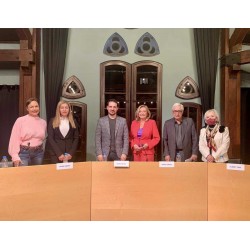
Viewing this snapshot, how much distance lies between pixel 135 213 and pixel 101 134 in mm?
1211

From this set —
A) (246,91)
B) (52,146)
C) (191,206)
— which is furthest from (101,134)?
(246,91)

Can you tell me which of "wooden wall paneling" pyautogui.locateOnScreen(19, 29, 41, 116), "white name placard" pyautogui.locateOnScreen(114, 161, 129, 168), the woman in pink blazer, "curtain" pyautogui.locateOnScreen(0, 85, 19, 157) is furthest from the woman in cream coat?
"curtain" pyautogui.locateOnScreen(0, 85, 19, 157)

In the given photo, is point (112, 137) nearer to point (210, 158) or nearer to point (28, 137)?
point (28, 137)

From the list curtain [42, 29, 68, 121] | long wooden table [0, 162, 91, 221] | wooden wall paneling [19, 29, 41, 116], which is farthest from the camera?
curtain [42, 29, 68, 121]

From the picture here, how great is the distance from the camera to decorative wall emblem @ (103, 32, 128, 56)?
502cm

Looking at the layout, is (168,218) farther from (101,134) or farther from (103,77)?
(103,77)

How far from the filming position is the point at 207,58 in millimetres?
4953

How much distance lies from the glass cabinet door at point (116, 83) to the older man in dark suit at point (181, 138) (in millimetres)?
1455

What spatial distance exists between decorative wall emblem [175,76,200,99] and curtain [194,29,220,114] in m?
0.14

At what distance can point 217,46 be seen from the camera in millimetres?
4953

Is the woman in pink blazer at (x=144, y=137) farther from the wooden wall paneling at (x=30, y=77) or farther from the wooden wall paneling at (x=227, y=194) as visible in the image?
the wooden wall paneling at (x=30, y=77)

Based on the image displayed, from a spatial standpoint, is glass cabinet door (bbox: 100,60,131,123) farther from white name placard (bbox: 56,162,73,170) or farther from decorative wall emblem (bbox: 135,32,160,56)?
white name placard (bbox: 56,162,73,170)

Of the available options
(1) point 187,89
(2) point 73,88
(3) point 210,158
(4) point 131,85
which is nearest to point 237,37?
(1) point 187,89

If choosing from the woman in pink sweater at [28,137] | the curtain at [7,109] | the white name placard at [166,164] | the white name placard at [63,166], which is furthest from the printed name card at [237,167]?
the curtain at [7,109]
